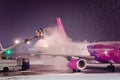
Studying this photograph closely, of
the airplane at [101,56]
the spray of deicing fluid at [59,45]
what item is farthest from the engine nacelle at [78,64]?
the spray of deicing fluid at [59,45]

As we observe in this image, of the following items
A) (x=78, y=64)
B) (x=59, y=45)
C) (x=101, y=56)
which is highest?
(x=59, y=45)

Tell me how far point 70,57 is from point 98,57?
11.3 feet

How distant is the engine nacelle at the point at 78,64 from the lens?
112ft

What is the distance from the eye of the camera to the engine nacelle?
3412 cm

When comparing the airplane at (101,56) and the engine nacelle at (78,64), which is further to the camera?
the engine nacelle at (78,64)

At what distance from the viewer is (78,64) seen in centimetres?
3447

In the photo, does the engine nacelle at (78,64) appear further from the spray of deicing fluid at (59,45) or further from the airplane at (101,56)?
the spray of deicing fluid at (59,45)

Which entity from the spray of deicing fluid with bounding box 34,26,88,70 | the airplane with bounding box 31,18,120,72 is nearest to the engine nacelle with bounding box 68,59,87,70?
the airplane with bounding box 31,18,120,72

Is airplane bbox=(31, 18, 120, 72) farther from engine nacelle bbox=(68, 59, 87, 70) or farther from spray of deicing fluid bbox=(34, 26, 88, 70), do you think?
spray of deicing fluid bbox=(34, 26, 88, 70)

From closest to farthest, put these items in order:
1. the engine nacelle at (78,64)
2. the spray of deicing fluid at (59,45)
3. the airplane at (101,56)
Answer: the airplane at (101,56)
the engine nacelle at (78,64)
the spray of deicing fluid at (59,45)

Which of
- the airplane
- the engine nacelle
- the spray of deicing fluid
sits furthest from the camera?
the spray of deicing fluid

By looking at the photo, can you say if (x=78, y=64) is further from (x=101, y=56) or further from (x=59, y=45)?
(x=59, y=45)

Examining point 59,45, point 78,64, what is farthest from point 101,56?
point 59,45

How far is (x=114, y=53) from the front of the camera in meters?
33.7
